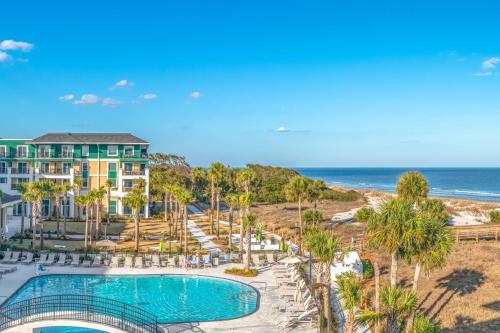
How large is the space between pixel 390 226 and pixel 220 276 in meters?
14.5

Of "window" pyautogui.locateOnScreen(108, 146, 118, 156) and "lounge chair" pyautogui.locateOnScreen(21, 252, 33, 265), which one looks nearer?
"lounge chair" pyautogui.locateOnScreen(21, 252, 33, 265)

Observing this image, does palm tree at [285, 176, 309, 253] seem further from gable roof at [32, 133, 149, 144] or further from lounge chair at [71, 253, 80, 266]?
gable roof at [32, 133, 149, 144]

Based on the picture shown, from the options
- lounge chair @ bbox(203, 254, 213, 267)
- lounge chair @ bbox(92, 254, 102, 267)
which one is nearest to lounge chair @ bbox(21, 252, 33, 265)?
lounge chair @ bbox(92, 254, 102, 267)

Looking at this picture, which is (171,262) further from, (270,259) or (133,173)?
(133,173)

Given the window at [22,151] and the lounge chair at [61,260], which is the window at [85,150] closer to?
the window at [22,151]

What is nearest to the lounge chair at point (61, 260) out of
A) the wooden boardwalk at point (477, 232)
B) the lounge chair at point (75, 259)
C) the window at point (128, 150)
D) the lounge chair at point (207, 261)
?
the lounge chair at point (75, 259)

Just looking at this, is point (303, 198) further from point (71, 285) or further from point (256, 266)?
point (71, 285)

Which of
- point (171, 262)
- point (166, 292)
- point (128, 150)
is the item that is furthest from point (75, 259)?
point (128, 150)

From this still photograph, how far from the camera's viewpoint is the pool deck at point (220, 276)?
19.5 m

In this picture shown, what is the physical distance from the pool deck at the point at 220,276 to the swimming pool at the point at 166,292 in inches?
19.6

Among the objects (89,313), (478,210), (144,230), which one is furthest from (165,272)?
(478,210)

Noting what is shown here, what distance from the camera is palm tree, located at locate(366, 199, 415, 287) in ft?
53.1

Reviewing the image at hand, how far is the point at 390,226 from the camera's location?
53.3ft

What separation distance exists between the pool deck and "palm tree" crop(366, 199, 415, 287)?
554 centimetres
